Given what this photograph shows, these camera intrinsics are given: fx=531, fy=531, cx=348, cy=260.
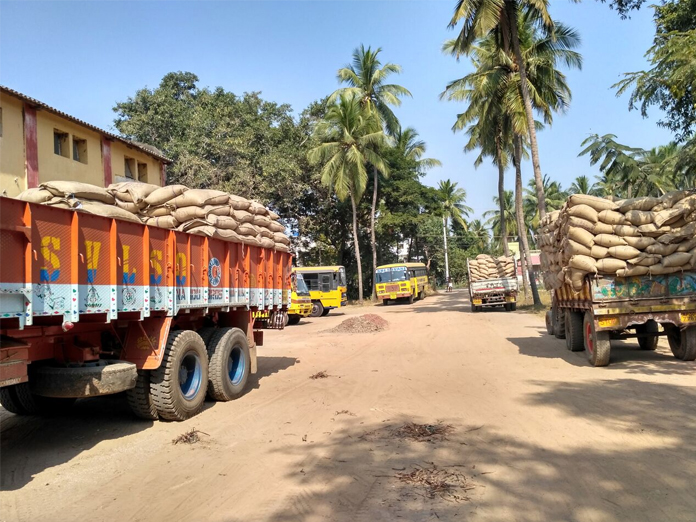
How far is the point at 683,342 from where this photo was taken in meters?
9.73

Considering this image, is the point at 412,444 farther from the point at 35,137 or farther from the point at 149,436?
the point at 35,137

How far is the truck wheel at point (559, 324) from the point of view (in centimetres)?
1373

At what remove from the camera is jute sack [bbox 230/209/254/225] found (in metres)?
9.19

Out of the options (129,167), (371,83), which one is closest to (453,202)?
(371,83)

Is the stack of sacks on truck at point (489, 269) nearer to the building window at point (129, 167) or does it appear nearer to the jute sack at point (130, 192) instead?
the building window at point (129, 167)

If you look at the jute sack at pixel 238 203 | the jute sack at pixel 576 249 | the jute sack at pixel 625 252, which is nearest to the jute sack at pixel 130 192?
the jute sack at pixel 238 203

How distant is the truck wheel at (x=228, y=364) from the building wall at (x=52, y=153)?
8.81 meters

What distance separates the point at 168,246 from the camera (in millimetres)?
6637

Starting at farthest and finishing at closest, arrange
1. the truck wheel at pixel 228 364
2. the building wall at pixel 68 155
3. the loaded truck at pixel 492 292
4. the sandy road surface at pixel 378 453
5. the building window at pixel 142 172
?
the loaded truck at pixel 492 292 → the building window at pixel 142 172 → the building wall at pixel 68 155 → the truck wheel at pixel 228 364 → the sandy road surface at pixel 378 453

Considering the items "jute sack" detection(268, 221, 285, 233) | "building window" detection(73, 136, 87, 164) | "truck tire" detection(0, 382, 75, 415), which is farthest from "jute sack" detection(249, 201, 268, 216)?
"building window" detection(73, 136, 87, 164)

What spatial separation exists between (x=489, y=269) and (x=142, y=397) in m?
24.3

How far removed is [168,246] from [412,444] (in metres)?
3.75

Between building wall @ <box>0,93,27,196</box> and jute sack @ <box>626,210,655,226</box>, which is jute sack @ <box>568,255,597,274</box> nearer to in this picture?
jute sack @ <box>626,210,655,226</box>

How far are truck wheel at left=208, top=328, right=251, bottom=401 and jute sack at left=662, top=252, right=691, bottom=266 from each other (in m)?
7.33
